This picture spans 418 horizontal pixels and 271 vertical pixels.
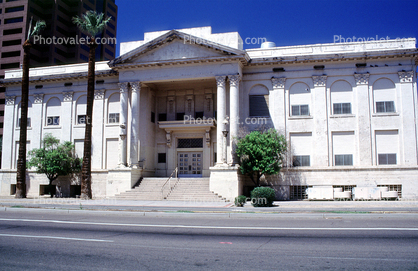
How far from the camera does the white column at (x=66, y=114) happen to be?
34625 mm

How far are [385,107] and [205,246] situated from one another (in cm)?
2475

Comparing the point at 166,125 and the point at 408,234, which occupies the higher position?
the point at 166,125

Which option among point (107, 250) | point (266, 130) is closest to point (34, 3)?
point (266, 130)

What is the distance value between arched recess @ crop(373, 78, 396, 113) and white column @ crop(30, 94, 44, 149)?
31496mm

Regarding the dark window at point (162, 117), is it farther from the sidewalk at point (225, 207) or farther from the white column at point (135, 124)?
the sidewalk at point (225, 207)

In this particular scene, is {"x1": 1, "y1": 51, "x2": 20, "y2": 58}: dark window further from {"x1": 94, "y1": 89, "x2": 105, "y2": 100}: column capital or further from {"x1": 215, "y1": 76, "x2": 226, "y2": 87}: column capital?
{"x1": 215, "y1": 76, "x2": 226, "y2": 87}: column capital

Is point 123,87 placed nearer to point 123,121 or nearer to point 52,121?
point 123,121

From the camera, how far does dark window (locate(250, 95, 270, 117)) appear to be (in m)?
30.0

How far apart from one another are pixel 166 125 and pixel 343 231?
2325cm

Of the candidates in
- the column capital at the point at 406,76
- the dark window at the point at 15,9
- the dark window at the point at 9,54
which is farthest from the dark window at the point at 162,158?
the dark window at the point at 15,9

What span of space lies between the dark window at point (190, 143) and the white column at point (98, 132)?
7.43 metres

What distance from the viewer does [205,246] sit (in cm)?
859

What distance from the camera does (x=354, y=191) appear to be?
25984 millimetres

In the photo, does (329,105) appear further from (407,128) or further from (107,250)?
(107,250)
